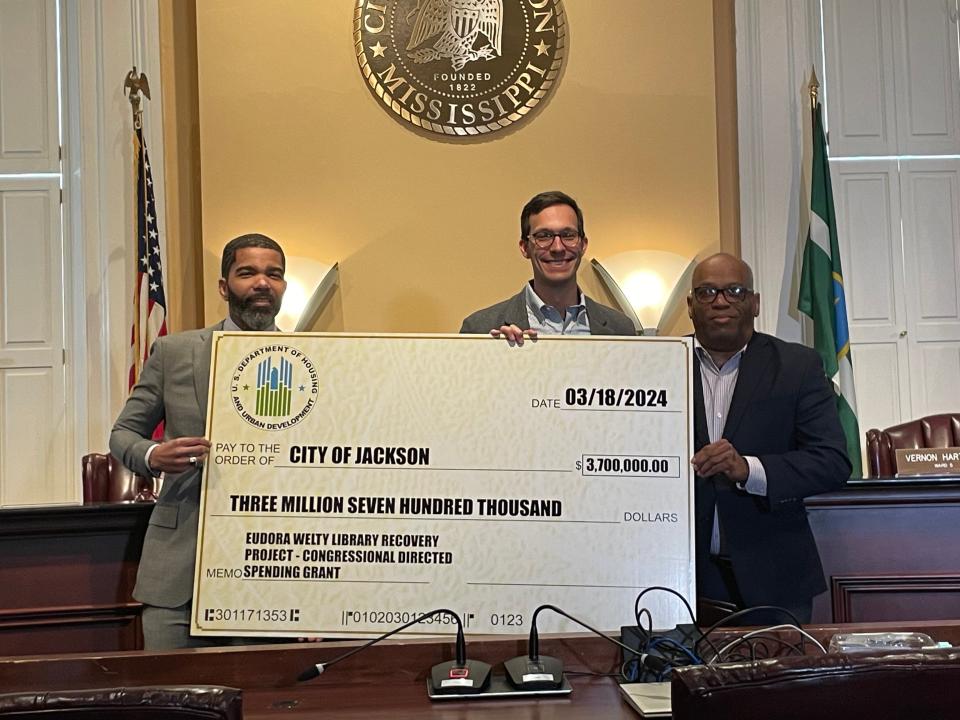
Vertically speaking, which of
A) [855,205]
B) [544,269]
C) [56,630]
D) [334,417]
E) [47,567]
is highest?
[855,205]

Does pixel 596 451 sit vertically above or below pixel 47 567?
above

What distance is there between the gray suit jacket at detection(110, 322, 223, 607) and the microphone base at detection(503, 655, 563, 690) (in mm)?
1059

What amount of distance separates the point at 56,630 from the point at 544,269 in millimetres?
1773

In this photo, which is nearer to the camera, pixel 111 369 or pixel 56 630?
pixel 56 630

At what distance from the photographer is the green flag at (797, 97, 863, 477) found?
5055 millimetres

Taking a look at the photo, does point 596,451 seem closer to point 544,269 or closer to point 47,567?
point 544,269

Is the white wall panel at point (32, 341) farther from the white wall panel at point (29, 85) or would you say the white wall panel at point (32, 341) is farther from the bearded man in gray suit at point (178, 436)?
the bearded man in gray suit at point (178, 436)

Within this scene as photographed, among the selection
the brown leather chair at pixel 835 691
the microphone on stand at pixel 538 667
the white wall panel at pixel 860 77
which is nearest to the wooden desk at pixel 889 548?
the microphone on stand at pixel 538 667

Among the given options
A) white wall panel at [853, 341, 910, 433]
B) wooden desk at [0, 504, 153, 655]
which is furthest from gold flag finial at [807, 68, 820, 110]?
wooden desk at [0, 504, 153, 655]

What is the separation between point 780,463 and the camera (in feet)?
7.92

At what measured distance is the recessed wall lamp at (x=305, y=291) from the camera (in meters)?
5.00

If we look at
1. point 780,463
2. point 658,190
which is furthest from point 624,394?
point 658,190

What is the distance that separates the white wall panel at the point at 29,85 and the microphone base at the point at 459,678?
4.84m

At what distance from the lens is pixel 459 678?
1.64 meters
